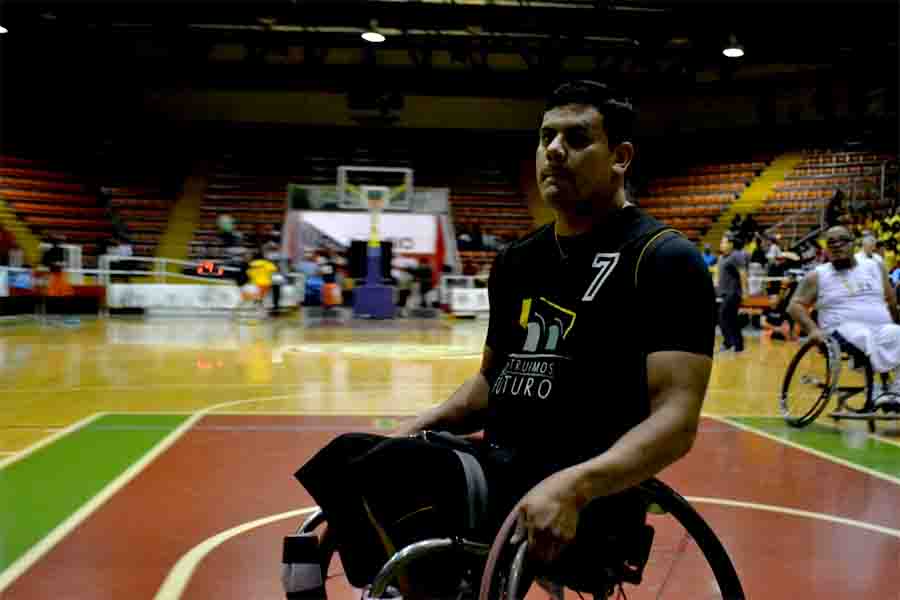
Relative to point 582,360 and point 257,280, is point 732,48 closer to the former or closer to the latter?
point 257,280

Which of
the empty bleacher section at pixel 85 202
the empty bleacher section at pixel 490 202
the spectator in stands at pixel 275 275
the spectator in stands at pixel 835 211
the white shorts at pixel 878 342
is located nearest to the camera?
the white shorts at pixel 878 342

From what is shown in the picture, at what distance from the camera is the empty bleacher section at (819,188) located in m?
20.7

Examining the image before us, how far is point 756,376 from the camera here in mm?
9125

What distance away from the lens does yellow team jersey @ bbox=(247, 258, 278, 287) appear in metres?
17.3

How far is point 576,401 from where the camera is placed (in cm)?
166

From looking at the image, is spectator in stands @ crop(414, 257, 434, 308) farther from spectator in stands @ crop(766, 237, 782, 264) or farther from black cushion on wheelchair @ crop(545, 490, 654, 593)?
black cushion on wheelchair @ crop(545, 490, 654, 593)

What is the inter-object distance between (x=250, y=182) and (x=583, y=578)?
83.0ft

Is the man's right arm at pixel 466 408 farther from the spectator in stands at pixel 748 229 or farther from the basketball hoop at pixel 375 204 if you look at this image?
the spectator in stands at pixel 748 229

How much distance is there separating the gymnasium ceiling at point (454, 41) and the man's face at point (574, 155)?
16193 millimetres

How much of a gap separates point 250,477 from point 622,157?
3250 millimetres

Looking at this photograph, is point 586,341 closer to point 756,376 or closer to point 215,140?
point 756,376

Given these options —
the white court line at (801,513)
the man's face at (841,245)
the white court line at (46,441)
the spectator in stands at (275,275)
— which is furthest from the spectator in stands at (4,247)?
the white court line at (801,513)

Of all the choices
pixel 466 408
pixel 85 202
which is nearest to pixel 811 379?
pixel 466 408

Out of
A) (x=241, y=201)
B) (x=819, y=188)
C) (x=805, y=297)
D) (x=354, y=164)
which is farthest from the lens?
(x=354, y=164)
